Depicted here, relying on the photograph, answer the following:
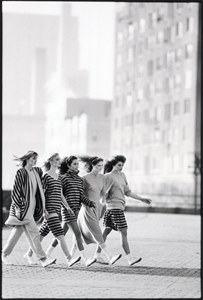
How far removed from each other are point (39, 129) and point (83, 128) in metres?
48.1

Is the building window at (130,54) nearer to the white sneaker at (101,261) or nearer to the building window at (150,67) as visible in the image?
the building window at (150,67)

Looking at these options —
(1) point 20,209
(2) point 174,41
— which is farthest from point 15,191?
(2) point 174,41

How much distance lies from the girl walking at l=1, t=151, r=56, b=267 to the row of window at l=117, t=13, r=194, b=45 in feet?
263

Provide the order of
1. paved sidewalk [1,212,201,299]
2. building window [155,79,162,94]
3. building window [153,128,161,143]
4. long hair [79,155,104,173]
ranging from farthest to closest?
building window [155,79,162,94] → building window [153,128,161,143] → long hair [79,155,104,173] → paved sidewalk [1,212,201,299]

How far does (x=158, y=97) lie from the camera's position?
9562 centimetres

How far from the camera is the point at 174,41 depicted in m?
93.3

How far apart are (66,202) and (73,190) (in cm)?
21

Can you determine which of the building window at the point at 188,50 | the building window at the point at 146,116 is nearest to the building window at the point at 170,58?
the building window at the point at 188,50

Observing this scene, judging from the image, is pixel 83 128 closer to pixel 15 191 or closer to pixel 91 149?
pixel 91 149

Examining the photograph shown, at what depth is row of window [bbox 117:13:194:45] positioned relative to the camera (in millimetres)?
90000

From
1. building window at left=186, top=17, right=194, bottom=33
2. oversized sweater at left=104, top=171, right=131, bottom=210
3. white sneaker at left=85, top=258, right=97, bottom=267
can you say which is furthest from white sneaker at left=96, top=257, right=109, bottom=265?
building window at left=186, top=17, right=194, bottom=33

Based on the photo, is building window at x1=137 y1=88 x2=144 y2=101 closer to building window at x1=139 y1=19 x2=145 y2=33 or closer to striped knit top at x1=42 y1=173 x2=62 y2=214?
building window at x1=139 y1=19 x2=145 y2=33

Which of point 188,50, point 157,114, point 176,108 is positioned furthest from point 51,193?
point 157,114

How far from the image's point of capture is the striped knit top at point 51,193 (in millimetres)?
10734
